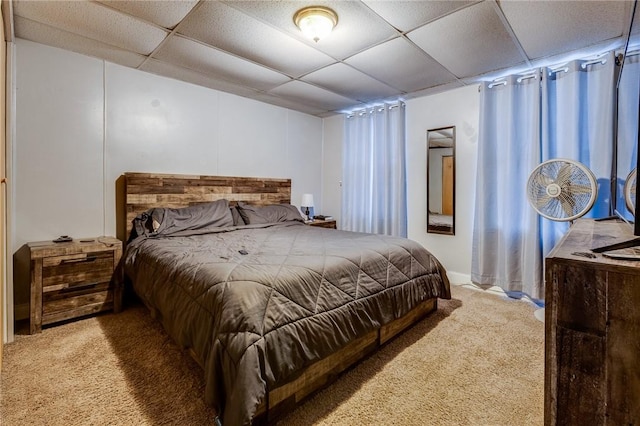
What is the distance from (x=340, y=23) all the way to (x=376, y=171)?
93.4 inches

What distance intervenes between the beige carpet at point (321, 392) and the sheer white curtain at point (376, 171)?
1.97 metres

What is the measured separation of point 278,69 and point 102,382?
2.94m

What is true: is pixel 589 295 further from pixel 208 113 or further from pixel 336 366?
pixel 208 113

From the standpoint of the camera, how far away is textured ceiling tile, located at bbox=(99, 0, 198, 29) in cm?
203

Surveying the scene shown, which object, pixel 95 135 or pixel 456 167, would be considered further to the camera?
pixel 456 167

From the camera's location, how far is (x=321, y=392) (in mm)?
1676

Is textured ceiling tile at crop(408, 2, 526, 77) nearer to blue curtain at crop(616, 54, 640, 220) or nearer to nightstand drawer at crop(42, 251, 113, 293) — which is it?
blue curtain at crop(616, 54, 640, 220)

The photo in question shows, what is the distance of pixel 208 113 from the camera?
146 inches

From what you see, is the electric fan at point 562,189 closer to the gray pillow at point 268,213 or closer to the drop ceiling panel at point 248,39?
the drop ceiling panel at point 248,39

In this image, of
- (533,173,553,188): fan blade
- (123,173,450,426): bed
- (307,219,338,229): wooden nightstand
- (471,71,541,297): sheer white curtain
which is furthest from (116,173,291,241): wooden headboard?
(533,173,553,188): fan blade

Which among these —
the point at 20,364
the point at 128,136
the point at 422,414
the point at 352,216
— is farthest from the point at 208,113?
the point at 422,414

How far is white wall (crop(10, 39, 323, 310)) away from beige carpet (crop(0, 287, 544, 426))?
3.45 feet

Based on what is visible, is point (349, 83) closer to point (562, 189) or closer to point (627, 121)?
point (562, 189)

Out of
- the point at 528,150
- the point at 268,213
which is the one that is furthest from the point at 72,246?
the point at 528,150
